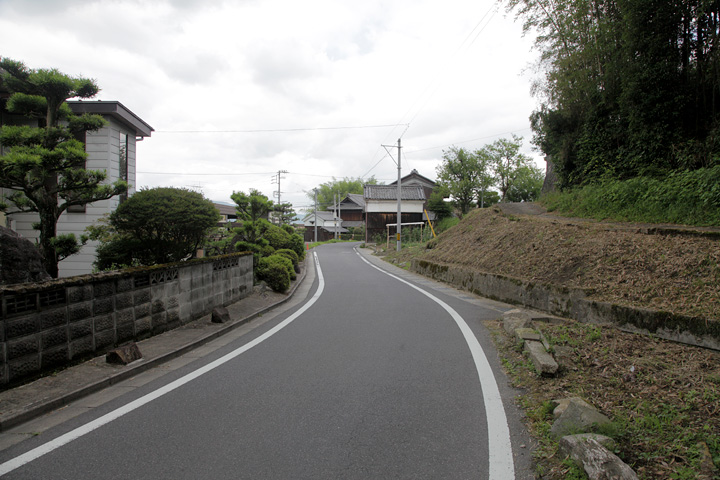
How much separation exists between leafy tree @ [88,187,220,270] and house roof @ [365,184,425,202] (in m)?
39.9

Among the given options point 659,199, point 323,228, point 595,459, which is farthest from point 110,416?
point 323,228

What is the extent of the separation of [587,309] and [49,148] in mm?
9179

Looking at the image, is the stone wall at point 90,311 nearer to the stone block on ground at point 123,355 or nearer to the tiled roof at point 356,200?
the stone block on ground at point 123,355

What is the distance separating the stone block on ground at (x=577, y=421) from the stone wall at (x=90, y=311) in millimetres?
4708

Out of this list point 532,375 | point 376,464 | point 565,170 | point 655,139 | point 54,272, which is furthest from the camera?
point 565,170

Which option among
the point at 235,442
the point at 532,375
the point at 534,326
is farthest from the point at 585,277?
the point at 235,442

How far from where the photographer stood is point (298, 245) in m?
21.0

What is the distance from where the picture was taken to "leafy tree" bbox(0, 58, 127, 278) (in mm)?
5805

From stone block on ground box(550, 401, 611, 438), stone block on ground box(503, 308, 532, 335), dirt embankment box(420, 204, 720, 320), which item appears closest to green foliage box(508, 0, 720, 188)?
dirt embankment box(420, 204, 720, 320)

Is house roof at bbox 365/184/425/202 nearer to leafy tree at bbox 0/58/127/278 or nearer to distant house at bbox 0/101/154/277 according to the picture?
distant house at bbox 0/101/154/277

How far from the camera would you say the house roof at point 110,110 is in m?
10.9

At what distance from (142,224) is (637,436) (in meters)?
7.27

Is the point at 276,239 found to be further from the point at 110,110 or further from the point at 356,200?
the point at 356,200

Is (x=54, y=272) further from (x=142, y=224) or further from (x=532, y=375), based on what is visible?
(x=532, y=375)
